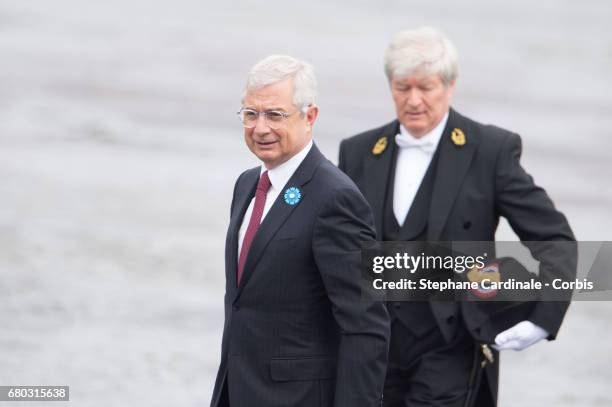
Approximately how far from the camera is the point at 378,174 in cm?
561

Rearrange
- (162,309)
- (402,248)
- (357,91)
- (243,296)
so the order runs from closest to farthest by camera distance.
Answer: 1. (243,296)
2. (402,248)
3. (162,309)
4. (357,91)

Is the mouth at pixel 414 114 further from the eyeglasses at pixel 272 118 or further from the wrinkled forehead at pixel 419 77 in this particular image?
the eyeglasses at pixel 272 118

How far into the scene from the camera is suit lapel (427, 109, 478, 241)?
214 inches

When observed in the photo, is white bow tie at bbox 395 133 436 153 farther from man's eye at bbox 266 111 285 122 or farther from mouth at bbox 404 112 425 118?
man's eye at bbox 266 111 285 122

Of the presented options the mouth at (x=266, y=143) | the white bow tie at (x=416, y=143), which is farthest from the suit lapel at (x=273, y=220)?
the white bow tie at (x=416, y=143)

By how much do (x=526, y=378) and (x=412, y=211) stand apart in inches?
119

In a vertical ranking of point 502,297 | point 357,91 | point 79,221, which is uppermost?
point 357,91

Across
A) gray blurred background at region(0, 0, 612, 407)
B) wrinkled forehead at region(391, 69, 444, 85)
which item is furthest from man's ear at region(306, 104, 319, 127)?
gray blurred background at region(0, 0, 612, 407)

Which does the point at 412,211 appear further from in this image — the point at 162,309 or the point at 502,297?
the point at 162,309

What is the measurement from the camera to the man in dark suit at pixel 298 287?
4.20m

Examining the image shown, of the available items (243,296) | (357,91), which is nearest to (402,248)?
(243,296)

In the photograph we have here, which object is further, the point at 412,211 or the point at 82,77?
the point at 82,77

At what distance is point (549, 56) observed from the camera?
17016 millimetres

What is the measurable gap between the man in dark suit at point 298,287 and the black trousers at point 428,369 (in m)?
1.09
